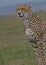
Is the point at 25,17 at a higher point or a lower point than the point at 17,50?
higher

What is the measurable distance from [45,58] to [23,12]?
1.01 meters

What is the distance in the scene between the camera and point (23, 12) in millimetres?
7098

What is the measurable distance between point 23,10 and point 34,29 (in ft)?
1.42

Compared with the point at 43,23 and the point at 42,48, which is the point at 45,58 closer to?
the point at 42,48

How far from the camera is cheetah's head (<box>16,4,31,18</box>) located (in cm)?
704

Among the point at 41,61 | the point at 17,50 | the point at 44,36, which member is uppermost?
the point at 44,36

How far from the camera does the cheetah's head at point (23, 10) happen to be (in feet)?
23.1

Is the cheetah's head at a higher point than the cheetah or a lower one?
higher

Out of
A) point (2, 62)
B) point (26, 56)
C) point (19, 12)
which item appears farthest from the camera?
point (26, 56)

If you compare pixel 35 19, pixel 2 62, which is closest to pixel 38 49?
pixel 35 19

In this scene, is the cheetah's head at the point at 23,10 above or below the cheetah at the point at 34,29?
above

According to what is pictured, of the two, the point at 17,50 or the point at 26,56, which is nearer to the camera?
the point at 26,56

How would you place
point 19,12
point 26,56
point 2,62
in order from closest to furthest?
point 19,12 → point 2,62 → point 26,56

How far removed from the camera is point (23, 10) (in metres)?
7.14
